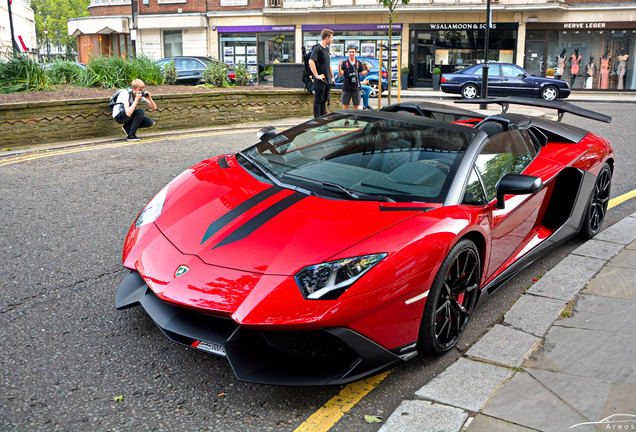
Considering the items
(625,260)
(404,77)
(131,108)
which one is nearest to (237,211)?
(625,260)

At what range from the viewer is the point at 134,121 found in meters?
10.8

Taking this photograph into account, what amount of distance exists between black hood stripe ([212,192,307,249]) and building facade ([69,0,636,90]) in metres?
26.4

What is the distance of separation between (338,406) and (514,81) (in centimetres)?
2293

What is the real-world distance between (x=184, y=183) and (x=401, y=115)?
161 centimetres

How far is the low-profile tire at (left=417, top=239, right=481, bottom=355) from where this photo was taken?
3.17m

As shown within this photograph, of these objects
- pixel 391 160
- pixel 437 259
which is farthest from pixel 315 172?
pixel 437 259

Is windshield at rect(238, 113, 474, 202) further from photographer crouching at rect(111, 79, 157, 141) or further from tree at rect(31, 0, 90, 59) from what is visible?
tree at rect(31, 0, 90, 59)

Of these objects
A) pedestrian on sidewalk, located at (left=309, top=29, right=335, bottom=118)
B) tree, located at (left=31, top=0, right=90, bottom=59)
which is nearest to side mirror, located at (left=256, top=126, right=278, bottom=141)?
pedestrian on sidewalk, located at (left=309, top=29, right=335, bottom=118)

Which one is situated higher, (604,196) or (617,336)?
(604,196)

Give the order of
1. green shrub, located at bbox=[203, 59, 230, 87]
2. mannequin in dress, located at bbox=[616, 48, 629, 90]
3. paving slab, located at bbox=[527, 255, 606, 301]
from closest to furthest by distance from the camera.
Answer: paving slab, located at bbox=[527, 255, 606, 301], green shrub, located at bbox=[203, 59, 230, 87], mannequin in dress, located at bbox=[616, 48, 629, 90]

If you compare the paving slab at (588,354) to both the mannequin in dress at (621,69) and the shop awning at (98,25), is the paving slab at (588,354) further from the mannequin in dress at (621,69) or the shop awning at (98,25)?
the shop awning at (98,25)

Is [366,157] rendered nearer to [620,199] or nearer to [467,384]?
[467,384]

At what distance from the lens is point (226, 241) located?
320cm

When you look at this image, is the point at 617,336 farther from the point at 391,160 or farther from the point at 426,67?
the point at 426,67
